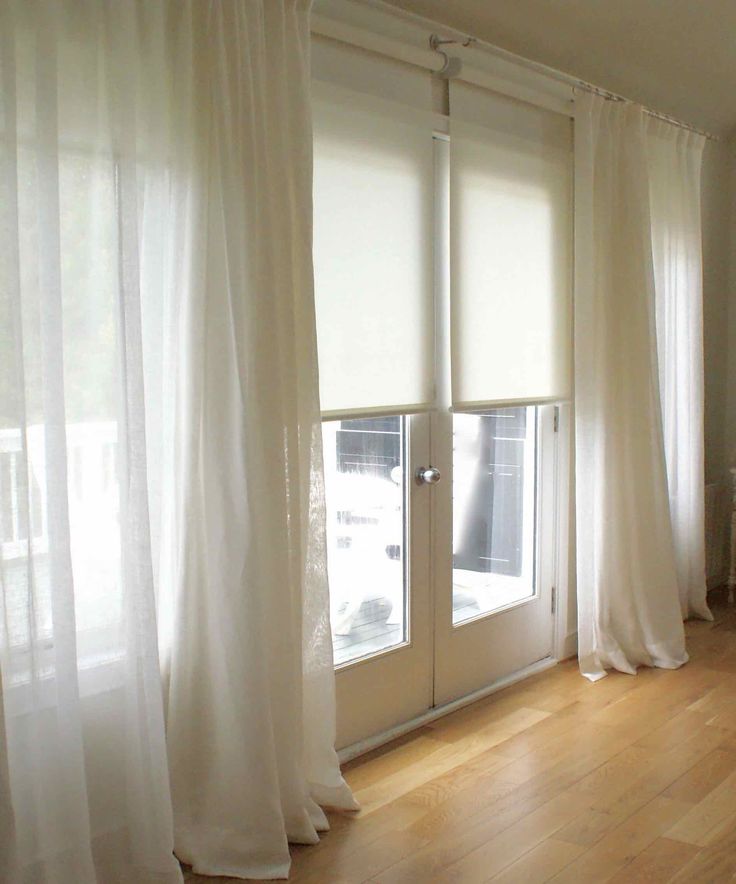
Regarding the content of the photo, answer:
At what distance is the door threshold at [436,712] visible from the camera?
11.7 feet

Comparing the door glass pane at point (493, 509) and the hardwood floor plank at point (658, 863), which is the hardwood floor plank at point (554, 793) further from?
the door glass pane at point (493, 509)

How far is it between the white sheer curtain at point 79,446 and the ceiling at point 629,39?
1511mm

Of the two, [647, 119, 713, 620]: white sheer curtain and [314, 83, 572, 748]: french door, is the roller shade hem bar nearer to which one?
[314, 83, 572, 748]: french door

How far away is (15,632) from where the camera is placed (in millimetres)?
2383

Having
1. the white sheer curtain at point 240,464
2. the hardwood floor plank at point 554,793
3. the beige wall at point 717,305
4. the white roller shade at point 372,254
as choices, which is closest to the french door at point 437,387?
the white roller shade at point 372,254

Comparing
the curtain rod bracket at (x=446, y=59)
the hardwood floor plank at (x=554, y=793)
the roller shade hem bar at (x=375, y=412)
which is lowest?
the hardwood floor plank at (x=554, y=793)

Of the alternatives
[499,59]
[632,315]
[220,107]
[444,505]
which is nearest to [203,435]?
[220,107]

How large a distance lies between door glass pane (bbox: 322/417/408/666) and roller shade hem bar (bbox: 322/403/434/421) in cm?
6

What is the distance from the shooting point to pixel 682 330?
5.18 m

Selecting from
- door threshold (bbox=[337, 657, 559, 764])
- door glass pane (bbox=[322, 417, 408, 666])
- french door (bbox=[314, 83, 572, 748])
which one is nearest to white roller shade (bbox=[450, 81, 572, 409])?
french door (bbox=[314, 83, 572, 748])

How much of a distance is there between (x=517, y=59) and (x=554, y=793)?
8.93 ft

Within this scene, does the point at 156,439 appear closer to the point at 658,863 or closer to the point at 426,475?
the point at 426,475

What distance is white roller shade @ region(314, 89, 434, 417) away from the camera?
3.32 metres

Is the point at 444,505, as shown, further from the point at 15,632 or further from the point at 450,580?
the point at 15,632
